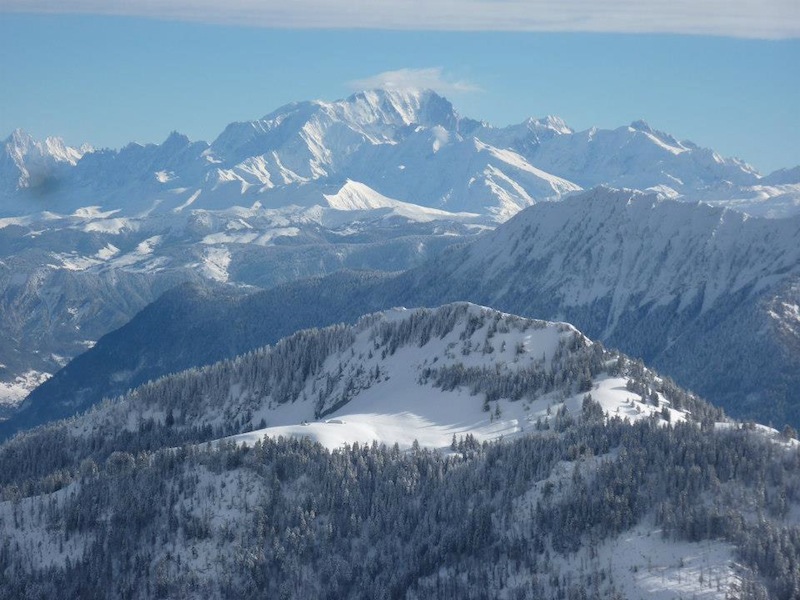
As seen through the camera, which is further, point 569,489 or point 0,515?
point 0,515

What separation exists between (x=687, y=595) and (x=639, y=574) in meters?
8.98

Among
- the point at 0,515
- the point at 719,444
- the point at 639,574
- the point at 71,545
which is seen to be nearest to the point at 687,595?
the point at 639,574

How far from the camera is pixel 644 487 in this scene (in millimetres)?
162625

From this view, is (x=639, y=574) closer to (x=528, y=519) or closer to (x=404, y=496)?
(x=528, y=519)

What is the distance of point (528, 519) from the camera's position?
541ft

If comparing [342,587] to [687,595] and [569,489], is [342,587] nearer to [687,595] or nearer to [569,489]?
[569,489]

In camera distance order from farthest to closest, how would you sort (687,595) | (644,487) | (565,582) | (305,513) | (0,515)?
(0,515) → (305,513) → (644,487) → (565,582) → (687,595)

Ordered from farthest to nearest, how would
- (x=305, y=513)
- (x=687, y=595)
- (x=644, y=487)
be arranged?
(x=305, y=513) → (x=644, y=487) → (x=687, y=595)

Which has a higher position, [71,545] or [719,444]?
[719,444]

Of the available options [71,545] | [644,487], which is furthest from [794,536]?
[71,545]

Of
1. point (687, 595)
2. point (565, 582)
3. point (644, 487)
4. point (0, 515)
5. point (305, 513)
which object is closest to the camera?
point (687, 595)

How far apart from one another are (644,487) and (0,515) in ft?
332

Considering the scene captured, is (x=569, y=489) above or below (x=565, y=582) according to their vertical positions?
above

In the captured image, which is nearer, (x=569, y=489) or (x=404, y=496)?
(x=569, y=489)
